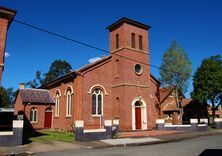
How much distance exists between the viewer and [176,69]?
30500 mm

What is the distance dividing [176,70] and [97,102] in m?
11.7

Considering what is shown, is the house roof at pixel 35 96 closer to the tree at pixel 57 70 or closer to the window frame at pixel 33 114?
the window frame at pixel 33 114

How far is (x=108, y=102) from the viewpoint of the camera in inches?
1055

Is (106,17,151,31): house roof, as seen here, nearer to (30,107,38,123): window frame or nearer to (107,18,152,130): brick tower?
(107,18,152,130): brick tower

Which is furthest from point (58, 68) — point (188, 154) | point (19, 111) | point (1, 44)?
point (188, 154)

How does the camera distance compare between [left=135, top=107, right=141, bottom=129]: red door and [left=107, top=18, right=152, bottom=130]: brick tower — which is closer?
[left=107, top=18, right=152, bottom=130]: brick tower

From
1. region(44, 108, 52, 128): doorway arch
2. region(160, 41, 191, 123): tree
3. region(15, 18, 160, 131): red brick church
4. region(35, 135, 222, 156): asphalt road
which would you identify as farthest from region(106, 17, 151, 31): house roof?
region(35, 135, 222, 156): asphalt road

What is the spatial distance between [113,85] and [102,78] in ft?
5.21

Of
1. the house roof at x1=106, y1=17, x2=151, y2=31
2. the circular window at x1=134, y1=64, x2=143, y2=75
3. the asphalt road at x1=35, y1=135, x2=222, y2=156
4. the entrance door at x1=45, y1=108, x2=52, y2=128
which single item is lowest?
the asphalt road at x1=35, y1=135, x2=222, y2=156

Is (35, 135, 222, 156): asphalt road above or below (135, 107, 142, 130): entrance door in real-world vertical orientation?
below

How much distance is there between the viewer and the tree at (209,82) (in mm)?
33844

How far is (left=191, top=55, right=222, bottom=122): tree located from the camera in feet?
111

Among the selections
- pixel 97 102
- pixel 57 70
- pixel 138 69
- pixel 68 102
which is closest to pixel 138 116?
pixel 97 102

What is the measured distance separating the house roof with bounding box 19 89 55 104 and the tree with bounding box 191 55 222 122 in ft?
71.5
